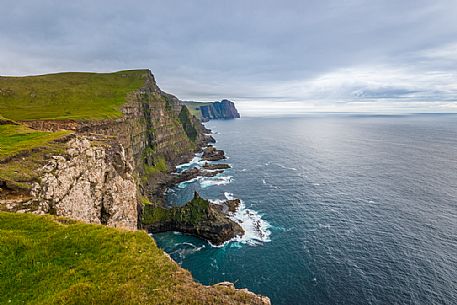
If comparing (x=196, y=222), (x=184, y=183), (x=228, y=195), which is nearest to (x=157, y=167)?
(x=184, y=183)

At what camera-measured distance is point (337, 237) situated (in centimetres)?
6069

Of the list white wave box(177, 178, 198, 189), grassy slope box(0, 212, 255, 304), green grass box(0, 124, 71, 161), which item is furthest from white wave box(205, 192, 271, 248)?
grassy slope box(0, 212, 255, 304)

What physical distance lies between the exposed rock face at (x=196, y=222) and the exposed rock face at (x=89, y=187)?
67.6ft

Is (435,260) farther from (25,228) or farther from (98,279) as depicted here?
(25,228)

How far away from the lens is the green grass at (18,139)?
106ft

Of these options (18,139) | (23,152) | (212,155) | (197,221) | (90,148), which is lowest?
(197,221)

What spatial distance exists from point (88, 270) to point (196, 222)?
2030 inches

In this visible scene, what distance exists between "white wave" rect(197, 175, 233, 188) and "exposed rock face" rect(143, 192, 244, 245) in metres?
31.2

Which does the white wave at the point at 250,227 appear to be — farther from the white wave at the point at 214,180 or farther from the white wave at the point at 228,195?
the white wave at the point at 214,180

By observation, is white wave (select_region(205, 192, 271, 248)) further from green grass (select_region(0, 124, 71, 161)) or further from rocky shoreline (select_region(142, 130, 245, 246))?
green grass (select_region(0, 124, 71, 161))

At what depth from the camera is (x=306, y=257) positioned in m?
54.1

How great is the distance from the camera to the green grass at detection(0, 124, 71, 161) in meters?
32.2

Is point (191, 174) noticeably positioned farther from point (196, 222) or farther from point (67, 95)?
point (67, 95)

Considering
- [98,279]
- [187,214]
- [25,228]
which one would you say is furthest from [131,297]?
[187,214]
